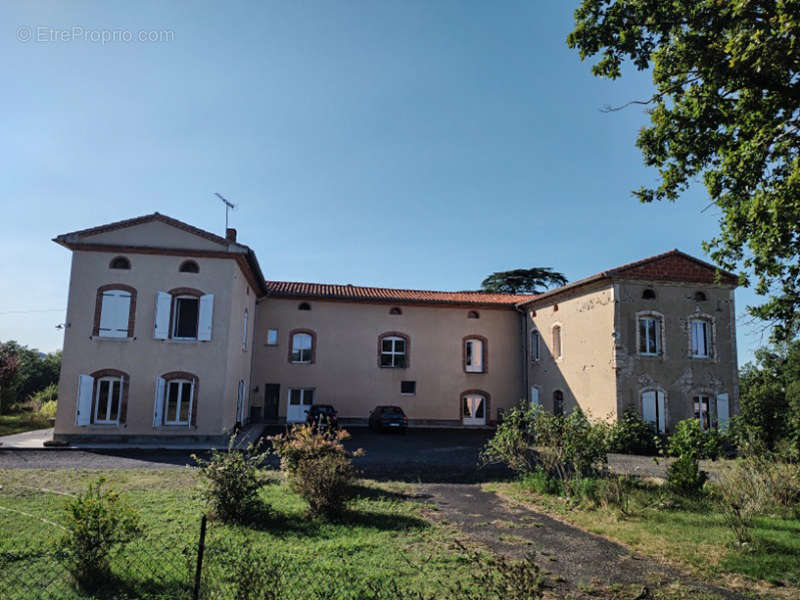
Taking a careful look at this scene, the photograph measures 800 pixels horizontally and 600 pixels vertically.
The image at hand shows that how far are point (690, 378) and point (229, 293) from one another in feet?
53.7

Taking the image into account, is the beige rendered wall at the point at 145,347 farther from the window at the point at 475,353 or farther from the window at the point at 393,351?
the window at the point at 475,353

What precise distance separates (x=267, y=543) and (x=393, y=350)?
18.6 meters

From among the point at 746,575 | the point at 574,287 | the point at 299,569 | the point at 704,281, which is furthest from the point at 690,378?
the point at 299,569

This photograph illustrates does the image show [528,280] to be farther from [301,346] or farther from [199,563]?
[199,563]

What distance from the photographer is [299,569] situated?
17.8 feet

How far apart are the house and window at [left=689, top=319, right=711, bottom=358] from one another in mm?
52

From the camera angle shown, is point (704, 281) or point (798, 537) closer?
point (798, 537)

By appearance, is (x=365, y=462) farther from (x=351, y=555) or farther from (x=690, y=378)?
(x=690, y=378)

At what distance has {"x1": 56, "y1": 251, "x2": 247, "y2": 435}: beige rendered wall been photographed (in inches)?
641

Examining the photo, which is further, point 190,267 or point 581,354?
point 581,354

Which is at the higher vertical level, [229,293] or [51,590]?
[229,293]

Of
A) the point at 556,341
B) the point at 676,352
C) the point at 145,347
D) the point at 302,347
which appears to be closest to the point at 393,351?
the point at 302,347

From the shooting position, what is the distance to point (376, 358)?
24.9m

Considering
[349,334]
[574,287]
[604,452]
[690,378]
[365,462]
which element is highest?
[574,287]
